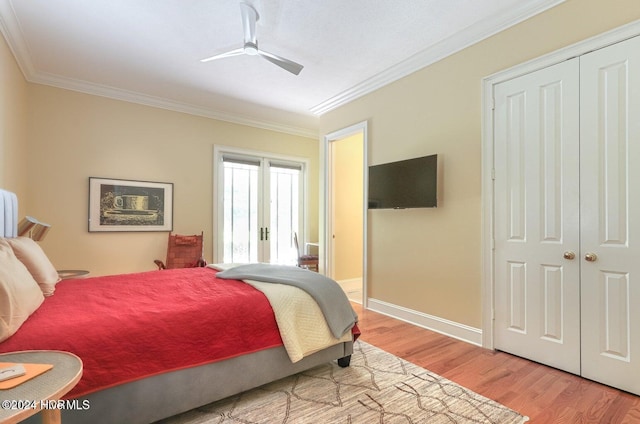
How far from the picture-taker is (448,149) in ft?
10.5

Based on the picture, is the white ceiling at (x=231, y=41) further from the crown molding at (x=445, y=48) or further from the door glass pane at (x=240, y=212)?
the door glass pane at (x=240, y=212)

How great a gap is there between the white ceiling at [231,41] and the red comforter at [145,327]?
7.51 feet

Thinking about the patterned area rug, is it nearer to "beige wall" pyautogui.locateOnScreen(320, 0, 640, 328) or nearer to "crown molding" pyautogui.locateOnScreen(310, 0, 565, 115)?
"beige wall" pyautogui.locateOnScreen(320, 0, 640, 328)

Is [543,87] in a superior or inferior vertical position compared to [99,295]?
superior

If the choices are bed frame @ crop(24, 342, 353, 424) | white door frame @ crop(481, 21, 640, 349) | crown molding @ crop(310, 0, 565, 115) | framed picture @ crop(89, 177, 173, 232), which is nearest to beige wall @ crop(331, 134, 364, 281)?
crown molding @ crop(310, 0, 565, 115)

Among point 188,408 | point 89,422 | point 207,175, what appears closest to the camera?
point 89,422

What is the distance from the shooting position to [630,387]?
2.10m

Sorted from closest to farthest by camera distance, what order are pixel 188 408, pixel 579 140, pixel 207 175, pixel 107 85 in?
1. pixel 188 408
2. pixel 579 140
3. pixel 107 85
4. pixel 207 175

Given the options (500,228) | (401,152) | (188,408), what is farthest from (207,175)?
(500,228)

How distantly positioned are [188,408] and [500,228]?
275cm

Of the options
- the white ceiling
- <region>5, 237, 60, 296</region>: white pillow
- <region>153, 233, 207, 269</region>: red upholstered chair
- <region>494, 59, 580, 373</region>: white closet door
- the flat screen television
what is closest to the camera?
<region>5, 237, 60, 296</region>: white pillow

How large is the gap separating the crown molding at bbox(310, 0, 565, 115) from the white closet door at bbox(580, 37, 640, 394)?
25.8 inches

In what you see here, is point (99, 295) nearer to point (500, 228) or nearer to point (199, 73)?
point (199, 73)

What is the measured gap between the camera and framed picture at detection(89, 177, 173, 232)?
4090 millimetres
